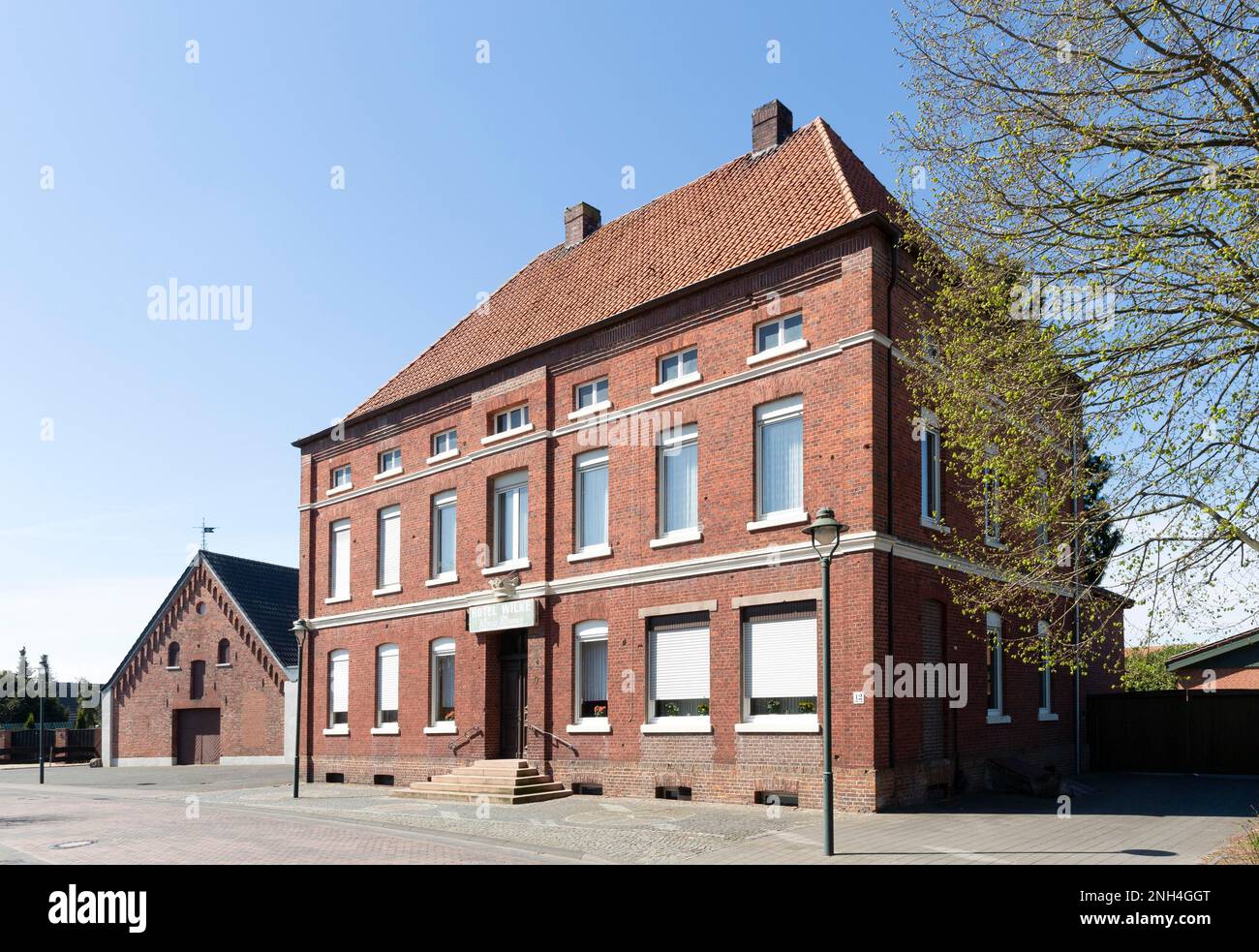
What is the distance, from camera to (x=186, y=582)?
46469mm

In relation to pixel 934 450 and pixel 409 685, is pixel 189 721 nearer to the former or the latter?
pixel 409 685

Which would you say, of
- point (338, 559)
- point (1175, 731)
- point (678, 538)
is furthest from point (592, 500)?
point (1175, 731)

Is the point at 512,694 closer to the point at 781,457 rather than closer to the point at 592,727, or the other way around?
the point at 592,727

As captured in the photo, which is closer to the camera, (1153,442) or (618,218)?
(1153,442)

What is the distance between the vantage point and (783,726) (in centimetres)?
1830

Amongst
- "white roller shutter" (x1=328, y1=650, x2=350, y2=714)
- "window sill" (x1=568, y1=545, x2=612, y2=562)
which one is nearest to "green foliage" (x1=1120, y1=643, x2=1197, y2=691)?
"window sill" (x1=568, y1=545, x2=612, y2=562)

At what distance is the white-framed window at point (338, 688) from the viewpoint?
29.5m

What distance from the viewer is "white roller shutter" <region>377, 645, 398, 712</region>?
90.8 ft

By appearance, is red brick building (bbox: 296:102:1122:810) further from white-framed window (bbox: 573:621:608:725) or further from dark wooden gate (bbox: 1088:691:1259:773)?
dark wooden gate (bbox: 1088:691:1259:773)

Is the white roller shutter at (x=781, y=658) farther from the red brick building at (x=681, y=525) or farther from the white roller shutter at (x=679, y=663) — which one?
the white roller shutter at (x=679, y=663)

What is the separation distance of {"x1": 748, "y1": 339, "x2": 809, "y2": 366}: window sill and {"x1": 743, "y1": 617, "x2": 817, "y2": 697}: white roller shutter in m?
4.72

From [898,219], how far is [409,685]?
16506mm

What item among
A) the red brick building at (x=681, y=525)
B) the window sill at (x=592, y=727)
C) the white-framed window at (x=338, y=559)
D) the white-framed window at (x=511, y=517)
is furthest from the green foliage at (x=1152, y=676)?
the white-framed window at (x=338, y=559)
